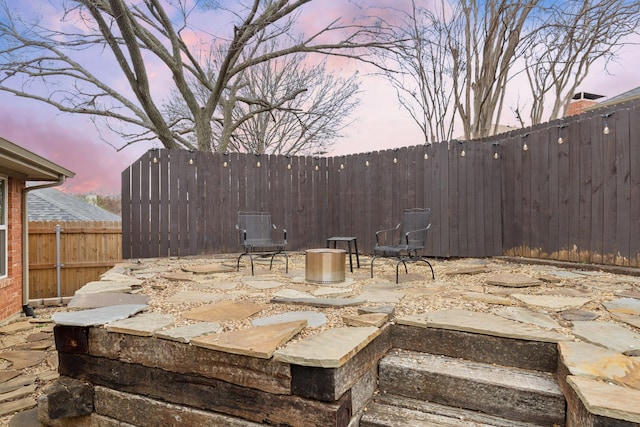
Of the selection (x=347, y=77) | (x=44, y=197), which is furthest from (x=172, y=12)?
(x=44, y=197)

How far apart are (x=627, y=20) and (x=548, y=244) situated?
570cm

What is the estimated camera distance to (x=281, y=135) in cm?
1437

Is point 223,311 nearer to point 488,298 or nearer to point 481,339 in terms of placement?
point 481,339

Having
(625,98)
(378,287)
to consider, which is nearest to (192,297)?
(378,287)

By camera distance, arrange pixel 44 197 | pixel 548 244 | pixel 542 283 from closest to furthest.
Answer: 1. pixel 542 283
2. pixel 548 244
3. pixel 44 197

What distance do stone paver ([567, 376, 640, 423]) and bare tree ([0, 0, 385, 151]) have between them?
7608mm

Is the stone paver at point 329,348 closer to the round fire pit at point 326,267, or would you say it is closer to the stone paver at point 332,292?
the stone paver at point 332,292

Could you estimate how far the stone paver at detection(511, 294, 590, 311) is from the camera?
106 inches

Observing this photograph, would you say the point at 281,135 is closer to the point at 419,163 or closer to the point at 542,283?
the point at 419,163

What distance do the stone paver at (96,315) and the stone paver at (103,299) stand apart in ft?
0.45

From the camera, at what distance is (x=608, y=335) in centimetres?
206

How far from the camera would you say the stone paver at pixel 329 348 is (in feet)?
5.35

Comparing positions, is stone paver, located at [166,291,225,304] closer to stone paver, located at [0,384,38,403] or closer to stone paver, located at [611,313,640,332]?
stone paver, located at [0,384,38,403]

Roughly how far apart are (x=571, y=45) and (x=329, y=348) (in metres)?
9.77
